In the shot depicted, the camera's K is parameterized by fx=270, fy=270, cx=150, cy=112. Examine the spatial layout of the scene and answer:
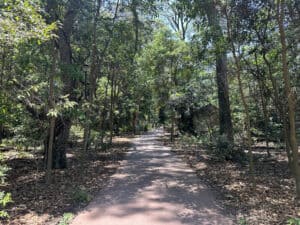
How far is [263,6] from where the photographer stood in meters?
5.96

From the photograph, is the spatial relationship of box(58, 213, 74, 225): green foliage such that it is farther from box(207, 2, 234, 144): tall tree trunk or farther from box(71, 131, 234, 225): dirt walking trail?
box(207, 2, 234, 144): tall tree trunk

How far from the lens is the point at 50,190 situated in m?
6.25

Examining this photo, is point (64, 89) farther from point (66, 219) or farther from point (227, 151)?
point (227, 151)

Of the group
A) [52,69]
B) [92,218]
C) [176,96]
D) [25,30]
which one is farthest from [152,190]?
[176,96]

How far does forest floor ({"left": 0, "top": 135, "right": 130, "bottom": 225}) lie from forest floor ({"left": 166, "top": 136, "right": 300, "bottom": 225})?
2867 mm

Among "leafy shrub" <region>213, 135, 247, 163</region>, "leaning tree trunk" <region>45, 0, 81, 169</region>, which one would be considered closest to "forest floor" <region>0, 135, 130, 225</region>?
"leaning tree trunk" <region>45, 0, 81, 169</region>

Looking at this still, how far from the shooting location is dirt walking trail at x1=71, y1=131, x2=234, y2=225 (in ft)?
14.5

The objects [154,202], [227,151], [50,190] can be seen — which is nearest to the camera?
[154,202]

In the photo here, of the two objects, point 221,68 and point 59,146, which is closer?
point 59,146

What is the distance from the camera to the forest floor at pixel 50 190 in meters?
4.80

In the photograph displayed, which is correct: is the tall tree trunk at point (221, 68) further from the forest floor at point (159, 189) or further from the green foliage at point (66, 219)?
the green foliage at point (66, 219)

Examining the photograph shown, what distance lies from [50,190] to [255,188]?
15.3ft

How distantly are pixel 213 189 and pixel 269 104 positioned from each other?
218 inches

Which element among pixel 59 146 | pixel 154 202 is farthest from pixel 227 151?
pixel 59 146
